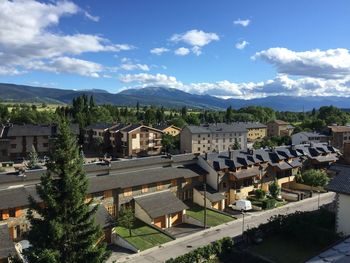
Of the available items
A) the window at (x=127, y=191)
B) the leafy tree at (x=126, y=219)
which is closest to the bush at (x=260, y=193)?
the window at (x=127, y=191)

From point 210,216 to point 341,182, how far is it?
18.5 meters

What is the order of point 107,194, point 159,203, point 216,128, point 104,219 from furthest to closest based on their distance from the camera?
point 216,128, point 159,203, point 107,194, point 104,219

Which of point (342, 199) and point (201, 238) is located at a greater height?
point (342, 199)

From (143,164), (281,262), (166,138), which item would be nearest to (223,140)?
(166,138)

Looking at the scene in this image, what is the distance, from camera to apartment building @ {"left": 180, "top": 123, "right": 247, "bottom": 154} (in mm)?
107625

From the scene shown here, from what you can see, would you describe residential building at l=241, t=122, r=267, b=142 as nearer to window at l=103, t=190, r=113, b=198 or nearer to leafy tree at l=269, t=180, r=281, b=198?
leafy tree at l=269, t=180, r=281, b=198

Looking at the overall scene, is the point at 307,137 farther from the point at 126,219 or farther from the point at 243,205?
the point at 126,219

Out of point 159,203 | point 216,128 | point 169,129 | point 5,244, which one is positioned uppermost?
point 216,128

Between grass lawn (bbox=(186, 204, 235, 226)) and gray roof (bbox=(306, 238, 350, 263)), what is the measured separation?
55.7 feet

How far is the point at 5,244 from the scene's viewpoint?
106ft

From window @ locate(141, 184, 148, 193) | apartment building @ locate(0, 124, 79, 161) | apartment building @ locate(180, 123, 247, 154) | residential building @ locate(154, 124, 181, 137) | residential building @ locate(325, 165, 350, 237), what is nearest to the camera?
residential building @ locate(325, 165, 350, 237)

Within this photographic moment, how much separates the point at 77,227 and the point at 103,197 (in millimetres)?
19526

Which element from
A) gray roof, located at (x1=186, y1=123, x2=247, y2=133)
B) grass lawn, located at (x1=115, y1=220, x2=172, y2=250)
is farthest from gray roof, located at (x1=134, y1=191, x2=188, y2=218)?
gray roof, located at (x1=186, y1=123, x2=247, y2=133)

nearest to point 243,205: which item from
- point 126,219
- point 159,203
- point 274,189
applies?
point 274,189
